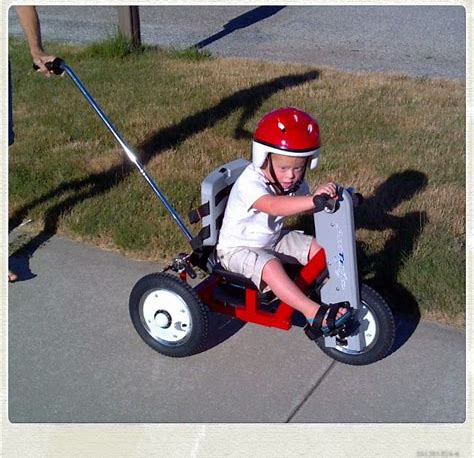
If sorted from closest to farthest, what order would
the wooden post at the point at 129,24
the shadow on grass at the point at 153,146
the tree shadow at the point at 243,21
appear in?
the shadow on grass at the point at 153,146 < the wooden post at the point at 129,24 < the tree shadow at the point at 243,21

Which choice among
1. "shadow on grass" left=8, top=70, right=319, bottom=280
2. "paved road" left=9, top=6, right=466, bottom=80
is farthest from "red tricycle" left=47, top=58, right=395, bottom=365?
"paved road" left=9, top=6, right=466, bottom=80

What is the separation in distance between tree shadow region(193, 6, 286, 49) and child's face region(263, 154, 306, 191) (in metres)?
6.60

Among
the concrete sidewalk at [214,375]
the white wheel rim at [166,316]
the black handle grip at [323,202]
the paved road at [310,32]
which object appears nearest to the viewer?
the black handle grip at [323,202]

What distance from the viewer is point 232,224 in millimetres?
3783

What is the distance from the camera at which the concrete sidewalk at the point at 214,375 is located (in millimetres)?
3477

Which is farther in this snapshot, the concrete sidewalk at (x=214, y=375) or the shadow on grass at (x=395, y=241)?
the shadow on grass at (x=395, y=241)

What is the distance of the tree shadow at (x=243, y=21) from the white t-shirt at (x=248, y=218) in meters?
6.49

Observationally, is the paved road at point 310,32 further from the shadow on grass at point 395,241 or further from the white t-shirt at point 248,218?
the white t-shirt at point 248,218

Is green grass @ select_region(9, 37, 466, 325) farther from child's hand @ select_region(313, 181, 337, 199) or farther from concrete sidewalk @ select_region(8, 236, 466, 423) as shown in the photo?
child's hand @ select_region(313, 181, 337, 199)

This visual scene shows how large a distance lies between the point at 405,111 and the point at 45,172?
10.4 feet

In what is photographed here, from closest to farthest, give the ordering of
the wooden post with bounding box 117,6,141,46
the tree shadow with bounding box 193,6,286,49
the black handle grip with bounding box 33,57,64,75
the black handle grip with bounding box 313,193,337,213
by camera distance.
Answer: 1. the black handle grip with bounding box 313,193,337,213
2. the black handle grip with bounding box 33,57,64,75
3. the wooden post with bounding box 117,6,141,46
4. the tree shadow with bounding box 193,6,286,49

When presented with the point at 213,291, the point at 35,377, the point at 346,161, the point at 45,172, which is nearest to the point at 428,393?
the point at 213,291

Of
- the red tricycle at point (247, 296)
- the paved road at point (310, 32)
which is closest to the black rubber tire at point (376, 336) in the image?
the red tricycle at point (247, 296)

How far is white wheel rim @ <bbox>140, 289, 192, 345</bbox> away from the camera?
378 cm
